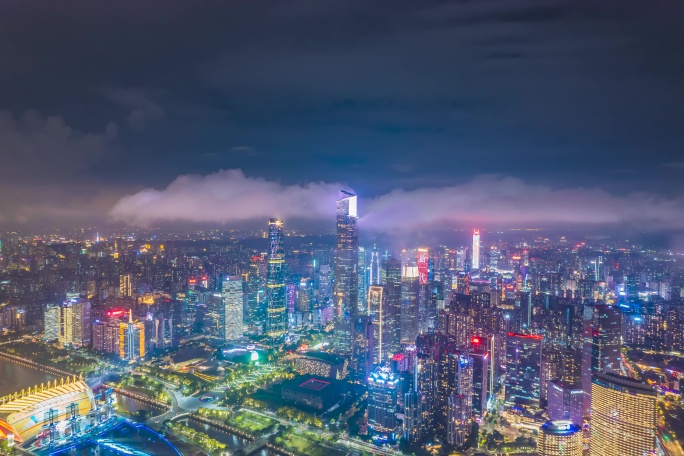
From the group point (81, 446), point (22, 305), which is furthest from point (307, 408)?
point (22, 305)

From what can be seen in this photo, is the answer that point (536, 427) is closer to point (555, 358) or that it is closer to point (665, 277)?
point (555, 358)

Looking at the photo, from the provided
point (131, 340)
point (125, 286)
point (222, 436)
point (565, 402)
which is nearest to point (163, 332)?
point (131, 340)

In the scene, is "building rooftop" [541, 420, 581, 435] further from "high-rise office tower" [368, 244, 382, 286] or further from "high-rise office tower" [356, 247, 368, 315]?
"high-rise office tower" [356, 247, 368, 315]

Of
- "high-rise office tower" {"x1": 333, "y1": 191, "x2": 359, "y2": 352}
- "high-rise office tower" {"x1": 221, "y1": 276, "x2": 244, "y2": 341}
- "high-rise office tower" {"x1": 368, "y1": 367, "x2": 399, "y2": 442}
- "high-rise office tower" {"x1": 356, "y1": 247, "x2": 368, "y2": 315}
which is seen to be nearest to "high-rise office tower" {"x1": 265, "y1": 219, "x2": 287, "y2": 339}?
"high-rise office tower" {"x1": 221, "y1": 276, "x2": 244, "y2": 341}

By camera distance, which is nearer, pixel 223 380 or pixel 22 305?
pixel 223 380

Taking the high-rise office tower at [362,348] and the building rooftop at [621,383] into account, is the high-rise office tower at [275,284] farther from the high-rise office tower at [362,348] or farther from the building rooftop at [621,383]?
the building rooftop at [621,383]

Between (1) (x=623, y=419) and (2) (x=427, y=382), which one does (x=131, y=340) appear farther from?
(1) (x=623, y=419)
